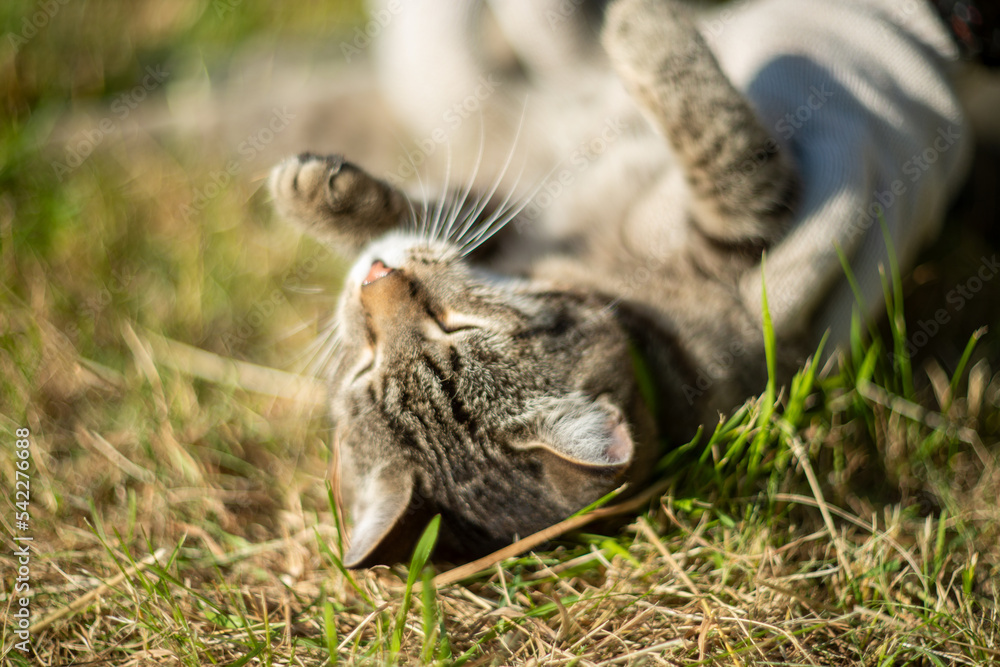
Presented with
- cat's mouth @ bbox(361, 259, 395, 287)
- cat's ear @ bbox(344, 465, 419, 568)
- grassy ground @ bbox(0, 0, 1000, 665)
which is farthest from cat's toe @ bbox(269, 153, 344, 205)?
cat's ear @ bbox(344, 465, 419, 568)

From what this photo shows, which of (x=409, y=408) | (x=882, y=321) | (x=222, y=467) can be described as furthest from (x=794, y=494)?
(x=222, y=467)

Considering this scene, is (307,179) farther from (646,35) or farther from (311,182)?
(646,35)

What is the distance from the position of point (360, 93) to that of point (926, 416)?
2105 millimetres

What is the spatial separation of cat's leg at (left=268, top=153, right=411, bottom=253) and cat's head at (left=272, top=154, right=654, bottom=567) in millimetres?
246

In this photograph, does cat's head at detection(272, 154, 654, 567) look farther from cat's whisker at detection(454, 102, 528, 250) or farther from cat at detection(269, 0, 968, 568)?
cat's whisker at detection(454, 102, 528, 250)

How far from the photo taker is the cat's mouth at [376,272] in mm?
1455

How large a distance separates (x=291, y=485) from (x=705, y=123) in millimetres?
1399

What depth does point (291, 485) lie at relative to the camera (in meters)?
1.80

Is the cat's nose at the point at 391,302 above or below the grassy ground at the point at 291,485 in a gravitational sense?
above

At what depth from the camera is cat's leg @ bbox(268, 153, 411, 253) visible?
5.26 feet

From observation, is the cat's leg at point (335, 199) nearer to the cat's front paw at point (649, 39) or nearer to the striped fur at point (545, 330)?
the striped fur at point (545, 330)

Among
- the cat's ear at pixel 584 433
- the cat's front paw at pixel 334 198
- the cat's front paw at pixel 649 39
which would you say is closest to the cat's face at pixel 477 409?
the cat's ear at pixel 584 433

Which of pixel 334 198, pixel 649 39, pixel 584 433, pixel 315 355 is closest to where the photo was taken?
pixel 584 433

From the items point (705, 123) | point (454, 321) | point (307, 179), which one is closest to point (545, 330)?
point (454, 321)
